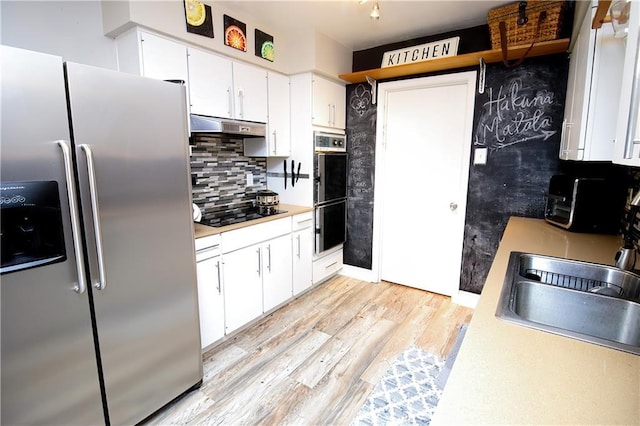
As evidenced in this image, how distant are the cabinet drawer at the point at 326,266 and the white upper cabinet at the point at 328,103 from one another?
4.55 ft

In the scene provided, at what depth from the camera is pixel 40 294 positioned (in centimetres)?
122

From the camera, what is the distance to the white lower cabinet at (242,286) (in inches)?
90.2

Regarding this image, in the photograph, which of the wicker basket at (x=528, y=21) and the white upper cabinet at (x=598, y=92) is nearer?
the white upper cabinet at (x=598, y=92)

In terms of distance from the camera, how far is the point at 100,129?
52.9 inches

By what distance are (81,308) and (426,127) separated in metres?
2.94

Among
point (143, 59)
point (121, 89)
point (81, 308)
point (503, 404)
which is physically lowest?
point (81, 308)

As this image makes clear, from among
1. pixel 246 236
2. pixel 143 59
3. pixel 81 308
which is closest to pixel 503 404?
pixel 81 308

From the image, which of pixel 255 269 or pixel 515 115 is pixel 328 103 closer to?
pixel 515 115

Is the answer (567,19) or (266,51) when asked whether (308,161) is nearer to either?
(266,51)

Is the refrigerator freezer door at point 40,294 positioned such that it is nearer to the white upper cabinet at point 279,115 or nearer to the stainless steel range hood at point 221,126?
the stainless steel range hood at point 221,126

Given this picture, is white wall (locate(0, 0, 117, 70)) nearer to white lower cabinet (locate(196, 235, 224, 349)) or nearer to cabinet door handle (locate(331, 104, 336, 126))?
white lower cabinet (locate(196, 235, 224, 349))

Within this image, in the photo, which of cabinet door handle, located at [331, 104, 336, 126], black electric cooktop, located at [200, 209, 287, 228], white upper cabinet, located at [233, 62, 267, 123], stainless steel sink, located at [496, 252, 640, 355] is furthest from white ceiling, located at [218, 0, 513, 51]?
stainless steel sink, located at [496, 252, 640, 355]

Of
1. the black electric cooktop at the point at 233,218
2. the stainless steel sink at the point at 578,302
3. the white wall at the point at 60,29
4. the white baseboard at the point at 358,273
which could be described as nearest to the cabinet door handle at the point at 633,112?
the stainless steel sink at the point at 578,302

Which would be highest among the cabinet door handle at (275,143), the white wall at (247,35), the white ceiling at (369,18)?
the white ceiling at (369,18)
